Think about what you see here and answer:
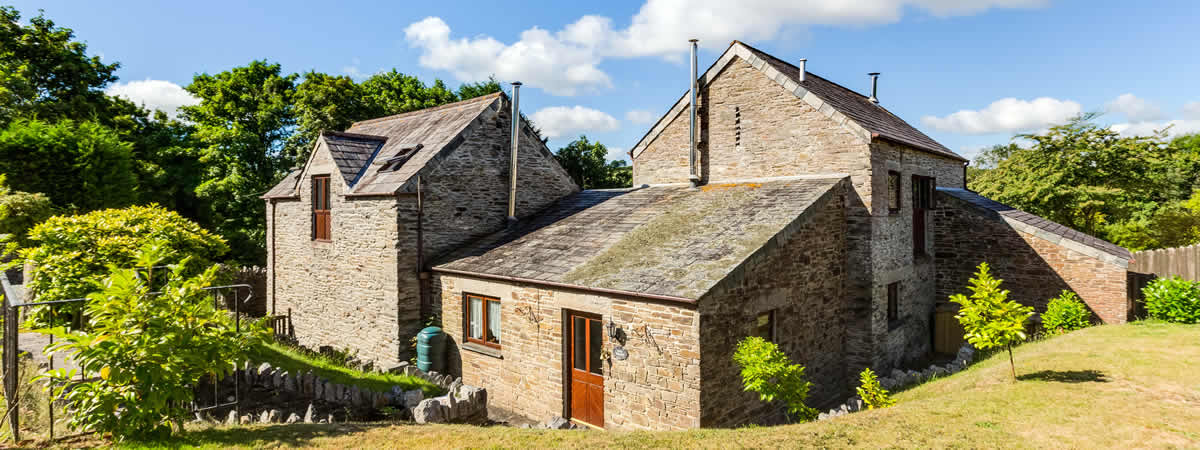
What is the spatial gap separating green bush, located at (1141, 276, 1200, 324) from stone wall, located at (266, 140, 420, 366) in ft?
64.9

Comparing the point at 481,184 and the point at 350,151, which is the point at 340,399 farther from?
the point at 350,151

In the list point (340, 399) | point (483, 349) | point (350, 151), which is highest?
point (350, 151)

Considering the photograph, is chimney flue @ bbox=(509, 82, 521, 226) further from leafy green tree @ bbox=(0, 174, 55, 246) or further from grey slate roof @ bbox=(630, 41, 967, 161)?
leafy green tree @ bbox=(0, 174, 55, 246)

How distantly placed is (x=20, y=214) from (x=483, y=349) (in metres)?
13.9

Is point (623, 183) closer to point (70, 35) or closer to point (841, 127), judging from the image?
point (841, 127)

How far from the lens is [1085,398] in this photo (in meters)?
9.00

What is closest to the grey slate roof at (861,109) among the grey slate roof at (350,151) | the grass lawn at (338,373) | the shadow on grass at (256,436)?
the grey slate roof at (350,151)

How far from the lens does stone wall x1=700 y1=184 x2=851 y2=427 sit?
9562 millimetres

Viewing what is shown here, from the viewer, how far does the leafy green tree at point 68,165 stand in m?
20.6

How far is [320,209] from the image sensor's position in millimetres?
17172

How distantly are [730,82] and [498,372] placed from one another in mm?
10349

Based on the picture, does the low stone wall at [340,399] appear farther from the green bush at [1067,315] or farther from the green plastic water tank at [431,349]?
the green bush at [1067,315]

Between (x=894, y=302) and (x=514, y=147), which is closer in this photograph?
(x=894, y=302)

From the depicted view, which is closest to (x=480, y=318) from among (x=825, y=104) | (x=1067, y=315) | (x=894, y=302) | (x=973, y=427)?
(x=973, y=427)
